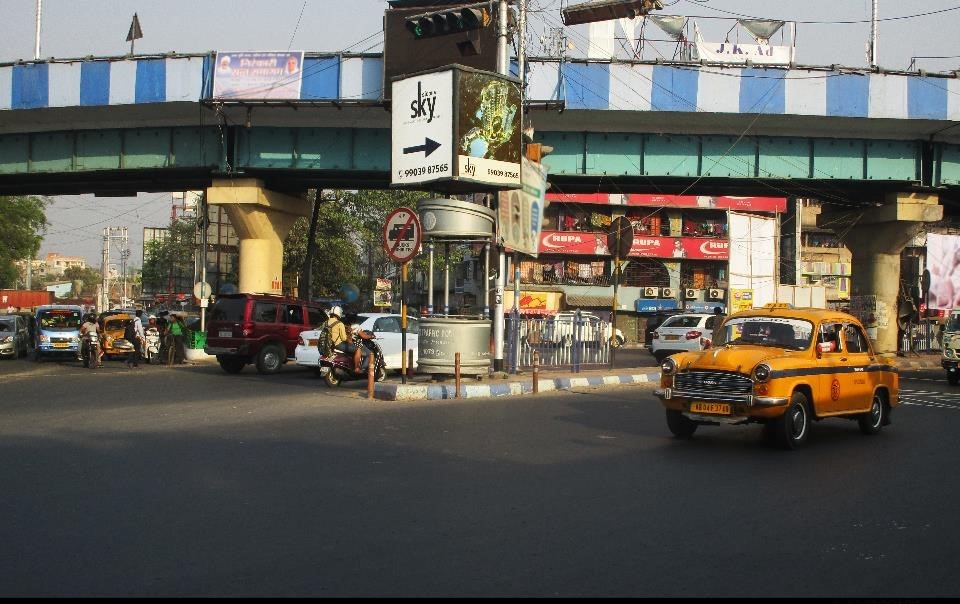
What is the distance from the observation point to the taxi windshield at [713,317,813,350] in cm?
1110

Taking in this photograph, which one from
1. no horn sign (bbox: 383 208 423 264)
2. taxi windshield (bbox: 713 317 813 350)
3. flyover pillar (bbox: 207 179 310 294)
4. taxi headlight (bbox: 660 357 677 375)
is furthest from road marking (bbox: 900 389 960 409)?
flyover pillar (bbox: 207 179 310 294)

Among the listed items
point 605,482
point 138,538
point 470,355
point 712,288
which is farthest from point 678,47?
point 138,538

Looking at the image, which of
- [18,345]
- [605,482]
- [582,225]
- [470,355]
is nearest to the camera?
[605,482]

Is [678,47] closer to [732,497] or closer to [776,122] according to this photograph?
[776,122]

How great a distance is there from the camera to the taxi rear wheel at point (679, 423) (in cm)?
1125

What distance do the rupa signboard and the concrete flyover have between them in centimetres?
513

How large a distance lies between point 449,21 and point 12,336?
24115 millimetres

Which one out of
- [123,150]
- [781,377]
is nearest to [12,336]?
[123,150]

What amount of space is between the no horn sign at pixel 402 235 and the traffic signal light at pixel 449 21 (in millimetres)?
4981

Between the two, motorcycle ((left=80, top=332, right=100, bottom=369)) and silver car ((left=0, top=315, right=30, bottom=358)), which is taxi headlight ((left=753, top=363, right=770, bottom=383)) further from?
silver car ((left=0, top=315, right=30, bottom=358))

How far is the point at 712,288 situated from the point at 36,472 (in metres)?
56.0

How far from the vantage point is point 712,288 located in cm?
6072

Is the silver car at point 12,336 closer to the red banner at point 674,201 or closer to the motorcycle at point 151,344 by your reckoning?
the motorcycle at point 151,344

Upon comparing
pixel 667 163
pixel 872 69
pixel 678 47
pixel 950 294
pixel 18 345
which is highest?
pixel 678 47
